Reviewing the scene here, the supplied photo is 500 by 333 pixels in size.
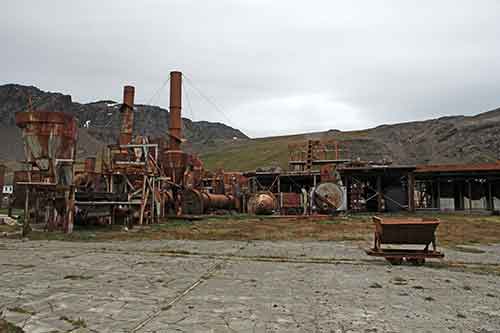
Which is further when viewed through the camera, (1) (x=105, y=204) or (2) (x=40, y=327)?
(1) (x=105, y=204)

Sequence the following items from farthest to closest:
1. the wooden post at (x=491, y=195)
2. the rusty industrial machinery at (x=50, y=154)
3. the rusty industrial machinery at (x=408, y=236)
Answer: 1. the wooden post at (x=491, y=195)
2. the rusty industrial machinery at (x=50, y=154)
3. the rusty industrial machinery at (x=408, y=236)

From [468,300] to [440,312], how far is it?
3.12 ft

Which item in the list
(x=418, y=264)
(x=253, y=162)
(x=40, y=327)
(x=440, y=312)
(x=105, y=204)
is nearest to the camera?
(x=40, y=327)

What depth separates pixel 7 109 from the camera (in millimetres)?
126250

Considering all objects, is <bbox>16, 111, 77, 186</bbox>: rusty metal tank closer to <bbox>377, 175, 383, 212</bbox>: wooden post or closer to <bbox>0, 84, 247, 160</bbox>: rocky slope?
<bbox>377, 175, 383, 212</bbox>: wooden post

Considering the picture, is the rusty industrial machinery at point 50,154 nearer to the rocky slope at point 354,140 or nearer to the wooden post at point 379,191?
the wooden post at point 379,191

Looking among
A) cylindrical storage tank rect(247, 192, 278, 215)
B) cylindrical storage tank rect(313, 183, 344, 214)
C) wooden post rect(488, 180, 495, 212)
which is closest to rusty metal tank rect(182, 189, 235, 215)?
cylindrical storage tank rect(247, 192, 278, 215)

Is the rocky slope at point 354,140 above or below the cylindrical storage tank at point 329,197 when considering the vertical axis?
above

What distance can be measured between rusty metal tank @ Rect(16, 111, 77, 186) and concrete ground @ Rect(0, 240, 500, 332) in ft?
17.9

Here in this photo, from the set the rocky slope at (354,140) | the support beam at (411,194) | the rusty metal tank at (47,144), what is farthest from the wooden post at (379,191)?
the rocky slope at (354,140)

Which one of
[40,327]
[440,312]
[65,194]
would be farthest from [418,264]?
[65,194]

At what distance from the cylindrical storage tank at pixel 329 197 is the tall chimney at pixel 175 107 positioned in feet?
36.5

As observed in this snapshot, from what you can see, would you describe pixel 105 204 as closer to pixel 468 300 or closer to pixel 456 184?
pixel 468 300

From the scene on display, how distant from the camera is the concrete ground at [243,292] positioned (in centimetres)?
454
